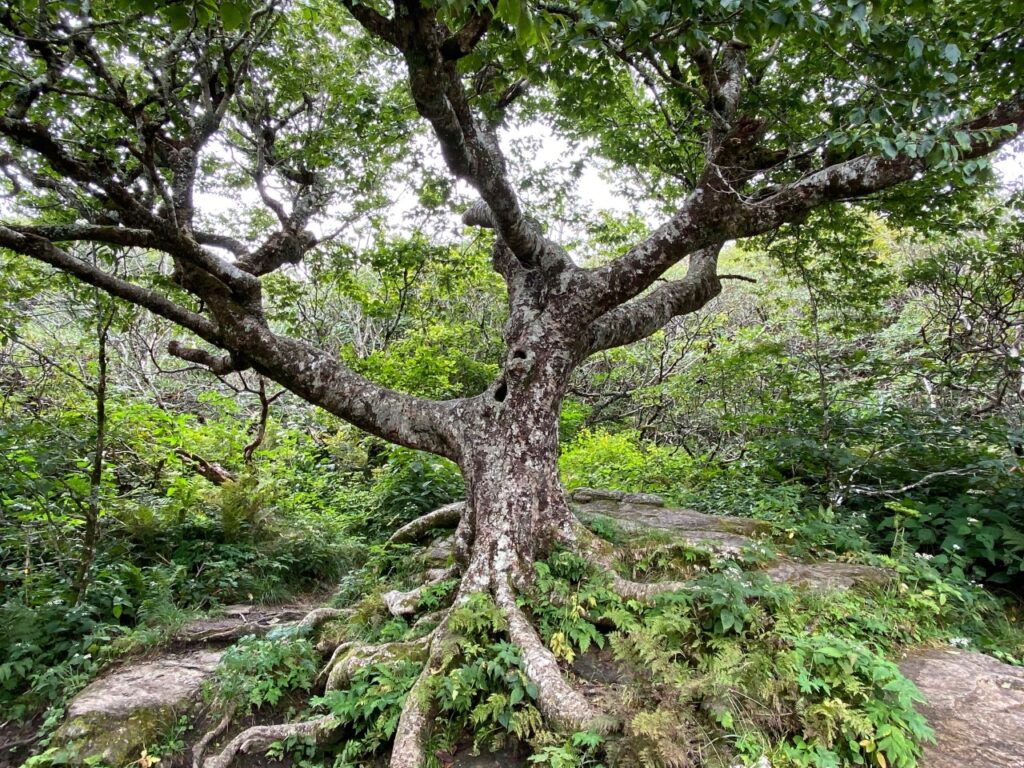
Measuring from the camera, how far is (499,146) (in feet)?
16.9

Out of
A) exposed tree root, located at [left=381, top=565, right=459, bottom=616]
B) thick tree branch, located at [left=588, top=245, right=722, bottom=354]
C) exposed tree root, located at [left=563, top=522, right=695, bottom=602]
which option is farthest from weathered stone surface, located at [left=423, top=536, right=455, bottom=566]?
thick tree branch, located at [left=588, top=245, right=722, bottom=354]

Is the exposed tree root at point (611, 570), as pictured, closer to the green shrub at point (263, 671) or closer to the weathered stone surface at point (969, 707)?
the weathered stone surface at point (969, 707)

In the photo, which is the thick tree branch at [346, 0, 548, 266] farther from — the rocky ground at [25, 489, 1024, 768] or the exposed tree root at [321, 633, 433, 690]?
the exposed tree root at [321, 633, 433, 690]

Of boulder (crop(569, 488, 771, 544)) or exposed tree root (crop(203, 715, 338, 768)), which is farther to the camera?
boulder (crop(569, 488, 771, 544))

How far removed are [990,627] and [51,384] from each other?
1148 cm

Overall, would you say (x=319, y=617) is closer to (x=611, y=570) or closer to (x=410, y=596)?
(x=410, y=596)

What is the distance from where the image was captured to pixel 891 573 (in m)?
3.84

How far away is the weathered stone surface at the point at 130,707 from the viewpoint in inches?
128

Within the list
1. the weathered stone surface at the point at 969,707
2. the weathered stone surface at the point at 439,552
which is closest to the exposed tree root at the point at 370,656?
the weathered stone surface at the point at 439,552

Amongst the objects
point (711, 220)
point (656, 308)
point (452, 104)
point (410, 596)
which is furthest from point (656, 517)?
point (452, 104)

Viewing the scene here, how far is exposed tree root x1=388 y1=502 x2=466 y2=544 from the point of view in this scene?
19.5 ft

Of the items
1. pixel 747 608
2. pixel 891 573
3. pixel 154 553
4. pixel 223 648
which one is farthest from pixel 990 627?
pixel 154 553

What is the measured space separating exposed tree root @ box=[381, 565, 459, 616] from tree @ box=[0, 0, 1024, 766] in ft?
0.97

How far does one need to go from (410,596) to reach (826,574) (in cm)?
344
